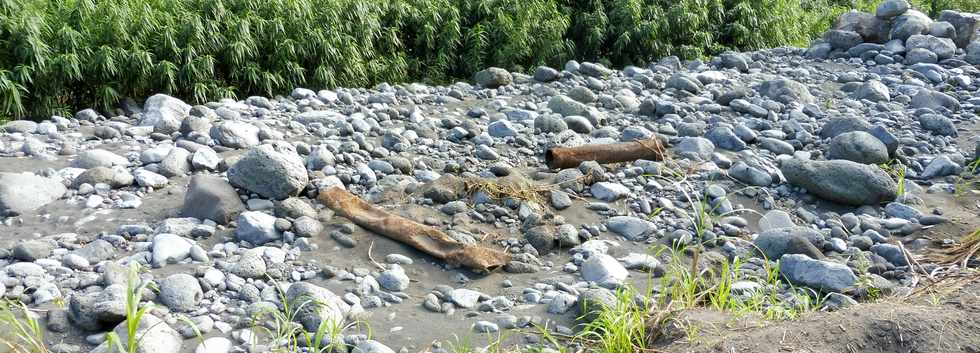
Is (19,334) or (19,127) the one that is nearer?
(19,334)

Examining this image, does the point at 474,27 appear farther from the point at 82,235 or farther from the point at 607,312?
the point at 607,312

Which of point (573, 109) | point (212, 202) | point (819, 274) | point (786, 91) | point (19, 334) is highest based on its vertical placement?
point (19, 334)

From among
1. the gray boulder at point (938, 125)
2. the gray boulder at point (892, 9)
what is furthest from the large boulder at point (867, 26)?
the gray boulder at point (938, 125)

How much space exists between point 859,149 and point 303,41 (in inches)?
144

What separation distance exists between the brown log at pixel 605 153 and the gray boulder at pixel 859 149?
931mm

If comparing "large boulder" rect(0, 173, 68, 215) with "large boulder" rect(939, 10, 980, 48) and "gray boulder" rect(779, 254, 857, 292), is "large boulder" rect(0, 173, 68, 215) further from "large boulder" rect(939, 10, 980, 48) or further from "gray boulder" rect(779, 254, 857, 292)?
"large boulder" rect(939, 10, 980, 48)

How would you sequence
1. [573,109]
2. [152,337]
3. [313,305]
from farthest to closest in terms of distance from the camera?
[573,109] → [313,305] → [152,337]

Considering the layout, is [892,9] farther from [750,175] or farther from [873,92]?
[750,175]

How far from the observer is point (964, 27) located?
7.89m

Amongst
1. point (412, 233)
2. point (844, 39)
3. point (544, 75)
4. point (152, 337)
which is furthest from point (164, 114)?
point (844, 39)

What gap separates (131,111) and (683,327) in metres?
4.16

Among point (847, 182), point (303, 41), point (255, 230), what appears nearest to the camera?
point (255, 230)

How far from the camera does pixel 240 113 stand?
545cm

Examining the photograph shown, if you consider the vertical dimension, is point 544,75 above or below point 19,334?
below
